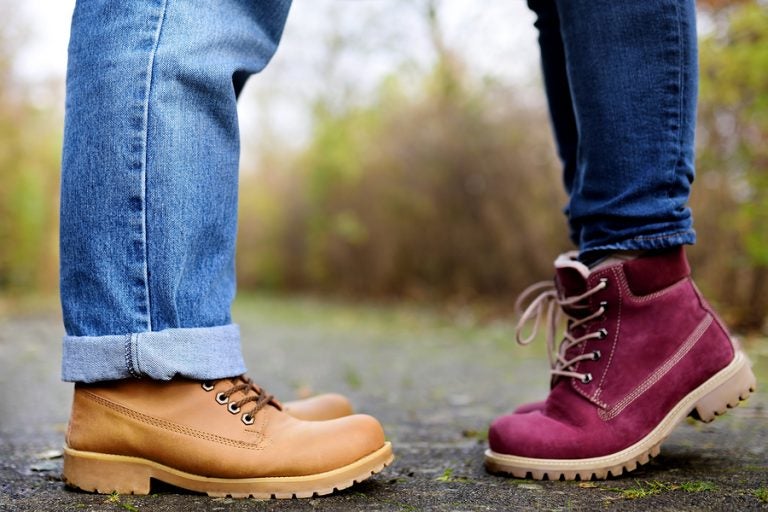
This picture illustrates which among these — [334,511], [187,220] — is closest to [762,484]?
[334,511]

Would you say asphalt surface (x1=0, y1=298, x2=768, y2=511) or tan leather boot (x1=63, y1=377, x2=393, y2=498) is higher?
tan leather boot (x1=63, y1=377, x2=393, y2=498)

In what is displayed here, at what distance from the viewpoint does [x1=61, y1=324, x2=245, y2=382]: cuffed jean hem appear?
114cm

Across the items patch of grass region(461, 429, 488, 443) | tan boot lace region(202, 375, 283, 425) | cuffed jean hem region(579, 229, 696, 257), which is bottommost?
patch of grass region(461, 429, 488, 443)

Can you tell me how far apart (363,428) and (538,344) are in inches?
120

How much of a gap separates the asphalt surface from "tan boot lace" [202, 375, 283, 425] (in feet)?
0.46

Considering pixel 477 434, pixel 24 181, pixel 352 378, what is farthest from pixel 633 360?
pixel 24 181

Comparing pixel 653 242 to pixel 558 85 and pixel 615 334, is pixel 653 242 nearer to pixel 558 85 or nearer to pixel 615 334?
pixel 615 334

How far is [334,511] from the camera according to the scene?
3.59 ft

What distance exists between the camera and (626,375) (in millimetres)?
1356

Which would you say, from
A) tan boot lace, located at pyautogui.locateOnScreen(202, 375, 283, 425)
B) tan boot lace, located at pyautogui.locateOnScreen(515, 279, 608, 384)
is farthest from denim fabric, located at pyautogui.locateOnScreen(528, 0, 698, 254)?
tan boot lace, located at pyautogui.locateOnScreen(202, 375, 283, 425)

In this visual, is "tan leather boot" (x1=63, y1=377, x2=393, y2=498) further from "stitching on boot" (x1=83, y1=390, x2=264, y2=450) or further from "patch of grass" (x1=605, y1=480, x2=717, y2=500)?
"patch of grass" (x1=605, y1=480, x2=717, y2=500)

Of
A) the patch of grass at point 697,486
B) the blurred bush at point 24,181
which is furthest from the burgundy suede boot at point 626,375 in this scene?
the blurred bush at point 24,181

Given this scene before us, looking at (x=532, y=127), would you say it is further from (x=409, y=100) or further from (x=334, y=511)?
(x=334, y=511)

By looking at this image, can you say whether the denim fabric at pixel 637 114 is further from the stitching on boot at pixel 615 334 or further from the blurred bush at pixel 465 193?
the blurred bush at pixel 465 193
